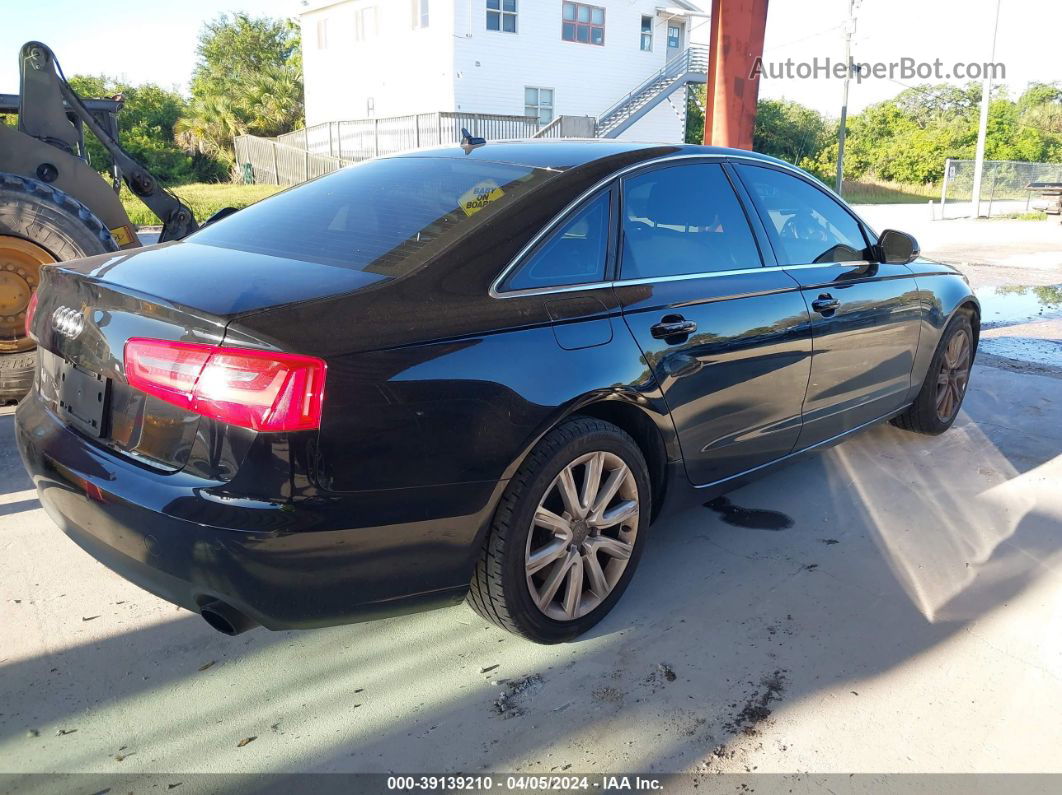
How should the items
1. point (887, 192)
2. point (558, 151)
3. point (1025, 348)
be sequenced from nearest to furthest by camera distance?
point (558, 151) < point (1025, 348) < point (887, 192)

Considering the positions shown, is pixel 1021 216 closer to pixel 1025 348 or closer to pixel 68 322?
pixel 1025 348

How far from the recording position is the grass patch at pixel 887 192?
3704 centimetres

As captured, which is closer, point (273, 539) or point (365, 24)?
point (273, 539)

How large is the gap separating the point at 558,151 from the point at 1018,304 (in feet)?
28.3

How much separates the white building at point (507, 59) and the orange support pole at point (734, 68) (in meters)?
20.9

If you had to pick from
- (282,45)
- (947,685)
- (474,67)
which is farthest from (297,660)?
(282,45)

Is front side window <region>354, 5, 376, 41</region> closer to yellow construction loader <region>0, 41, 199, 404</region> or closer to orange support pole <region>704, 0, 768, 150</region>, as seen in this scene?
yellow construction loader <region>0, 41, 199, 404</region>

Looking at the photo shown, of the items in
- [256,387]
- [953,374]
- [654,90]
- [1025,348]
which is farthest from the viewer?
[654,90]

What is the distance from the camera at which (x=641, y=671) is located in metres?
2.69

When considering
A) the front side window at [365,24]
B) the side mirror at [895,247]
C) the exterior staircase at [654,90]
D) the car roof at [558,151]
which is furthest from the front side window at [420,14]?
the car roof at [558,151]

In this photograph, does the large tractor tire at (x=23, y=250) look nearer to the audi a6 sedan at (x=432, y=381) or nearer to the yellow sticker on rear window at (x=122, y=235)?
the yellow sticker on rear window at (x=122, y=235)

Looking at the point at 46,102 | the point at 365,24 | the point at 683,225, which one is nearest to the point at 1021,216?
the point at 365,24

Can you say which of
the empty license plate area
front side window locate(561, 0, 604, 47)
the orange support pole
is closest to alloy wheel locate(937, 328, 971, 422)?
the orange support pole

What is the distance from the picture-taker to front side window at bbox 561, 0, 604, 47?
29172mm
